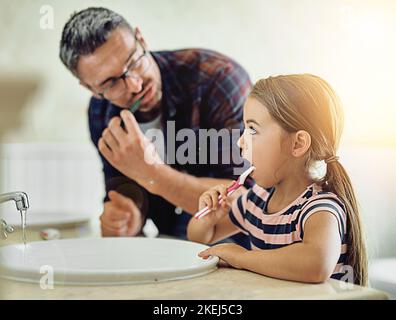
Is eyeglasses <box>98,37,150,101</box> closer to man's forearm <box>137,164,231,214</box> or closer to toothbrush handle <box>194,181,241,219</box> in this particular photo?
man's forearm <box>137,164,231,214</box>

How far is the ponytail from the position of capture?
3.61 ft

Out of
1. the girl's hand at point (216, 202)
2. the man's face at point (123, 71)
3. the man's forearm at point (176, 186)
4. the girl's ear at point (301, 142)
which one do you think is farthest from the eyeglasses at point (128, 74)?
the girl's ear at point (301, 142)

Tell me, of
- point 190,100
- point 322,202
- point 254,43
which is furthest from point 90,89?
point 322,202

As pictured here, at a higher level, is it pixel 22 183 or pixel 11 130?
pixel 11 130

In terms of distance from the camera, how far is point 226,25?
1.49m

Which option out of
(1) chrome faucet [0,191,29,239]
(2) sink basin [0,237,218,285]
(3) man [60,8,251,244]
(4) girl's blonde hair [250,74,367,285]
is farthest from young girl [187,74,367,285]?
(1) chrome faucet [0,191,29,239]

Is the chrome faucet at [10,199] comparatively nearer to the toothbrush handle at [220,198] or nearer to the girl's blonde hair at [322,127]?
the toothbrush handle at [220,198]

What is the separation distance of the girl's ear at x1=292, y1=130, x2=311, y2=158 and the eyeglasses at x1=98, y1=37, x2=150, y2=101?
48 cm

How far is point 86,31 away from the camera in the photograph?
1.41 meters

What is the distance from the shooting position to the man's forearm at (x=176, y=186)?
1486 mm

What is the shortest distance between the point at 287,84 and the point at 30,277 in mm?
552

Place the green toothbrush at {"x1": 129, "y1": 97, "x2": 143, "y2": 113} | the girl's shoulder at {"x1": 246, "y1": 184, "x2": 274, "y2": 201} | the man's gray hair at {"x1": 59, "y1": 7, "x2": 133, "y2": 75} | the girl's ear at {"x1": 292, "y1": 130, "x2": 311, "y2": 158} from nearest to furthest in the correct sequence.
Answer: the girl's ear at {"x1": 292, "y1": 130, "x2": 311, "y2": 158}, the girl's shoulder at {"x1": 246, "y1": 184, "x2": 274, "y2": 201}, the man's gray hair at {"x1": 59, "y1": 7, "x2": 133, "y2": 75}, the green toothbrush at {"x1": 129, "y1": 97, "x2": 143, "y2": 113}
